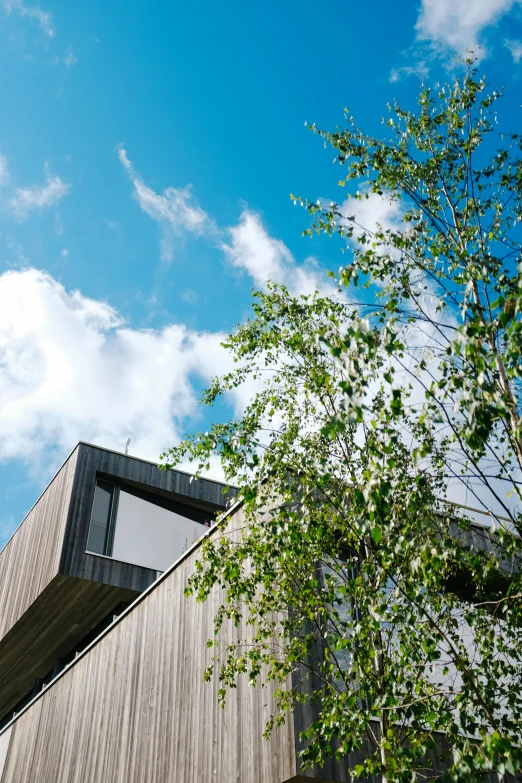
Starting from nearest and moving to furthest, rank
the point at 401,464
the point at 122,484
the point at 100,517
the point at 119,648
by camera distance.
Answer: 1. the point at 401,464
2. the point at 119,648
3. the point at 100,517
4. the point at 122,484

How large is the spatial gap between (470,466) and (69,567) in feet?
37.5

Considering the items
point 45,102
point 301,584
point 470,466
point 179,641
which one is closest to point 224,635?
point 179,641

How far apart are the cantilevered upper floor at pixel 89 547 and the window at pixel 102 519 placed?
2cm

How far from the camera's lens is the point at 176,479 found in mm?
16719

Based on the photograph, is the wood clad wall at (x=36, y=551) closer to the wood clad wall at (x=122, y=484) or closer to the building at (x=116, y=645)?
the building at (x=116, y=645)

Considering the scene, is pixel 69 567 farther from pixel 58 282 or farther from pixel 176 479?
pixel 58 282

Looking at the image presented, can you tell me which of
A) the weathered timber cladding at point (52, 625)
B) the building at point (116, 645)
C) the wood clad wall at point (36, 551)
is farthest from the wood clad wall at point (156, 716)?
the wood clad wall at point (36, 551)

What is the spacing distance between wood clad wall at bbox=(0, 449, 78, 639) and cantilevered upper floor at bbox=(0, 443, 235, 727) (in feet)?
0.10

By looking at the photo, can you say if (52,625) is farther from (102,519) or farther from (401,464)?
(401,464)

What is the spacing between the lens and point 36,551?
53.1ft

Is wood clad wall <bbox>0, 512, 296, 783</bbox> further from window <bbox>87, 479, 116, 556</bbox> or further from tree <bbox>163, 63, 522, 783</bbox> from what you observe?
window <bbox>87, 479, 116, 556</bbox>

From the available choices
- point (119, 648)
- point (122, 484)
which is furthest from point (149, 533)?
point (119, 648)

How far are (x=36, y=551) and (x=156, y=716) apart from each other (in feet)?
26.2

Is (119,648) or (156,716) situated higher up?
A: (119,648)
